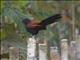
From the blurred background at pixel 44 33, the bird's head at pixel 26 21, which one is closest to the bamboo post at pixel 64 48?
the blurred background at pixel 44 33

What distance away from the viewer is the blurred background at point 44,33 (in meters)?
0.97

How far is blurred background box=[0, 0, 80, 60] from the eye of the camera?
3.18 ft

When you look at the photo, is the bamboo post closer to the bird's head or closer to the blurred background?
the blurred background

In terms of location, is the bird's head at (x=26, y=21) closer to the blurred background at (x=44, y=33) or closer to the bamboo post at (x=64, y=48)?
the blurred background at (x=44, y=33)

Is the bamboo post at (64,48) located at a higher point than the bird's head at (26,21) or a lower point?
lower

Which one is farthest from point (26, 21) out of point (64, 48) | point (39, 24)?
point (64, 48)

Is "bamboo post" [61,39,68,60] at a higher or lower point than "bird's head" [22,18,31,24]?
lower

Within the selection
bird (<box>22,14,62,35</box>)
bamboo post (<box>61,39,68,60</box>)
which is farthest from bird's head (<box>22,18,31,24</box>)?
bamboo post (<box>61,39,68,60</box>)

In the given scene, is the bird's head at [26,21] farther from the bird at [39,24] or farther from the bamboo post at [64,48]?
the bamboo post at [64,48]

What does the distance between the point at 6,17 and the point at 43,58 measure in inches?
9.4

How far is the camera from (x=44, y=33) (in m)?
0.97

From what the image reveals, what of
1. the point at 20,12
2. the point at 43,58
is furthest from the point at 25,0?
the point at 43,58

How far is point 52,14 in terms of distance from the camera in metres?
0.97

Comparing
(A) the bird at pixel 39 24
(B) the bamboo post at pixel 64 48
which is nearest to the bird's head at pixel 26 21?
(A) the bird at pixel 39 24
